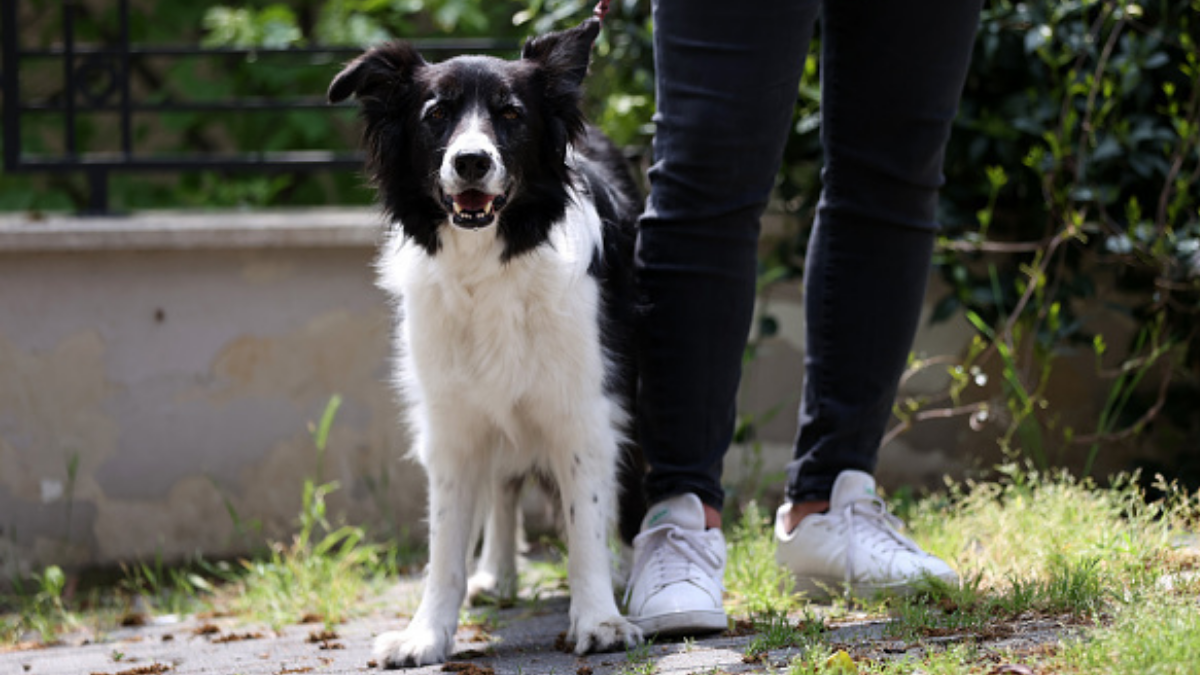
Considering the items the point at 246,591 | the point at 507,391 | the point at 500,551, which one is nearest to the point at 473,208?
the point at 507,391

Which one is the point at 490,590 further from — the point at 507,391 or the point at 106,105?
the point at 106,105

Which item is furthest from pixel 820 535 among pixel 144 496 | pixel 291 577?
pixel 144 496

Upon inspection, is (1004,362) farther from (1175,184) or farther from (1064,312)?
(1175,184)

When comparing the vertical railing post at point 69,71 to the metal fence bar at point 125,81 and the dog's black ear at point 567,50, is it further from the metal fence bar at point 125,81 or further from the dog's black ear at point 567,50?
the dog's black ear at point 567,50

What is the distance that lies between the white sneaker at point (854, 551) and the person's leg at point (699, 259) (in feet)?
0.70

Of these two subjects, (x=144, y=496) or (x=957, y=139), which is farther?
(x=144, y=496)

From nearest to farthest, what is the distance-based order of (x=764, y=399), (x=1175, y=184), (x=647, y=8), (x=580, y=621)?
(x=580, y=621) < (x=1175, y=184) < (x=647, y=8) < (x=764, y=399)

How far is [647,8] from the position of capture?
13.1 feet

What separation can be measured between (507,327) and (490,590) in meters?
0.90

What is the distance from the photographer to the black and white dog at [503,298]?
8.25ft

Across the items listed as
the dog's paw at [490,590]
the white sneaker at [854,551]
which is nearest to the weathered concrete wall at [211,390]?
the dog's paw at [490,590]

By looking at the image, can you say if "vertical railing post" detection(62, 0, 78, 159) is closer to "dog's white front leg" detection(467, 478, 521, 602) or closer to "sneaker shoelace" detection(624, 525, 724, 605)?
"dog's white front leg" detection(467, 478, 521, 602)

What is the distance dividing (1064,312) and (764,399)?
935mm

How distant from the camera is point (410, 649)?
2463 millimetres
